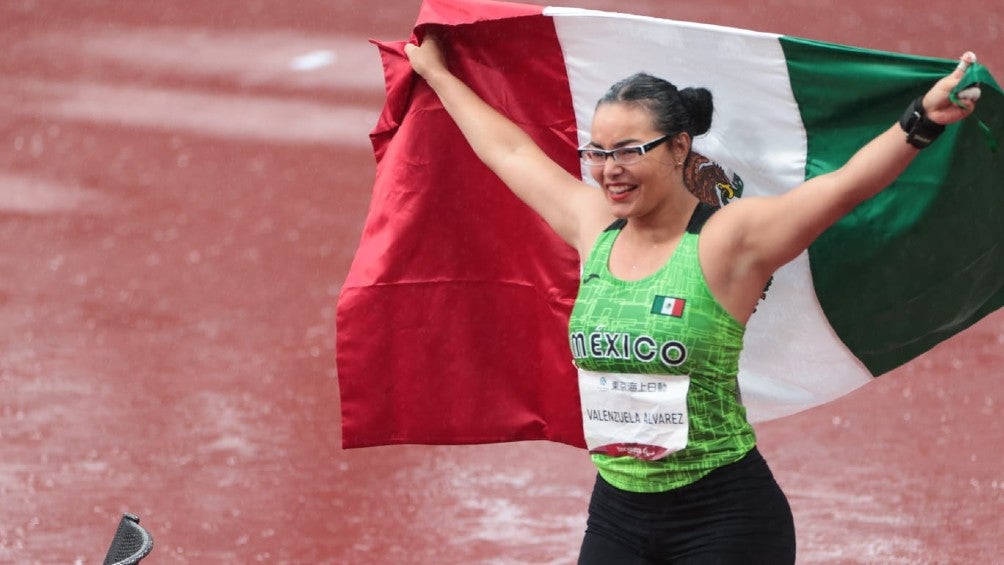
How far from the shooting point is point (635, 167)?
2824 mm

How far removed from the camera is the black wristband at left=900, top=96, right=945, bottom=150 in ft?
8.50

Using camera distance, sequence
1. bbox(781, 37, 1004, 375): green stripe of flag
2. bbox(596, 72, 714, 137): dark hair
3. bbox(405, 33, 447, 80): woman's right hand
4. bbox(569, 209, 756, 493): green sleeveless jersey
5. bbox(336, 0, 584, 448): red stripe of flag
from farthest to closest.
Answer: bbox(336, 0, 584, 448): red stripe of flag → bbox(405, 33, 447, 80): woman's right hand → bbox(781, 37, 1004, 375): green stripe of flag → bbox(596, 72, 714, 137): dark hair → bbox(569, 209, 756, 493): green sleeveless jersey

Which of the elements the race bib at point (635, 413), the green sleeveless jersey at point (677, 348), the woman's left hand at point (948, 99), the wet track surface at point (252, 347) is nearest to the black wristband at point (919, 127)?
the woman's left hand at point (948, 99)

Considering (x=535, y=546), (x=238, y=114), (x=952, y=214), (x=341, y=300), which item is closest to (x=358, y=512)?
(x=535, y=546)

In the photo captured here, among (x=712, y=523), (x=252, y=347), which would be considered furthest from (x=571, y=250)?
(x=252, y=347)

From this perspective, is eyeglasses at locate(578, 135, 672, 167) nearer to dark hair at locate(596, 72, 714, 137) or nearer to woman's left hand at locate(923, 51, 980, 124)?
dark hair at locate(596, 72, 714, 137)

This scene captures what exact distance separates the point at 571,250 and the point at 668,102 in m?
0.80

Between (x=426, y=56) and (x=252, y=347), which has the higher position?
(x=426, y=56)

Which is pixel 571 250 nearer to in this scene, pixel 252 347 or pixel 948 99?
pixel 948 99

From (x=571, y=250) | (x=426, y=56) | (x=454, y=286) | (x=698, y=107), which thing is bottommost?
(x=454, y=286)

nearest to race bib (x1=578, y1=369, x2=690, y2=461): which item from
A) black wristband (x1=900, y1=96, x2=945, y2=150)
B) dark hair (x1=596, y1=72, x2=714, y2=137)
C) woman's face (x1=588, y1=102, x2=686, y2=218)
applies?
woman's face (x1=588, y1=102, x2=686, y2=218)

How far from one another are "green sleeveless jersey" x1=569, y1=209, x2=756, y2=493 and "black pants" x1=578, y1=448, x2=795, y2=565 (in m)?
0.03

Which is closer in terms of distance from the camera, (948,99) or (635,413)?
(948,99)

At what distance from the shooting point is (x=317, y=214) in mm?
7328
